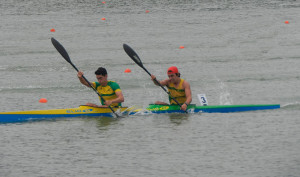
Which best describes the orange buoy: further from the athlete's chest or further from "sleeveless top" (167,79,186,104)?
"sleeveless top" (167,79,186,104)

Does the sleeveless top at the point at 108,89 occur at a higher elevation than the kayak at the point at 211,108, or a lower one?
higher

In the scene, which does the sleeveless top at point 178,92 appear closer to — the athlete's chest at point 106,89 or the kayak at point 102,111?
the kayak at point 102,111

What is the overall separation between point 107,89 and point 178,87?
1.66m

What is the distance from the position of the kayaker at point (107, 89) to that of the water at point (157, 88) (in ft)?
1.51

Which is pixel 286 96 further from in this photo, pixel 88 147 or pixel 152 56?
pixel 152 56

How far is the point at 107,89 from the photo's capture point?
49.8 feet

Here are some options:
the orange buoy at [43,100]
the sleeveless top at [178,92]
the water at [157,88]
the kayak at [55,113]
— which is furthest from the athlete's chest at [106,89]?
the orange buoy at [43,100]

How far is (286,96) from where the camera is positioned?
56.9ft

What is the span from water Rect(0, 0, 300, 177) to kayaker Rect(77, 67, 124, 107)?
462 mm

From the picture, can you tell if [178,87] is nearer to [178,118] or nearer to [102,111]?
[178,118]

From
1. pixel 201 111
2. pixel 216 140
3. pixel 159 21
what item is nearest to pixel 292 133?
pixel 216 140

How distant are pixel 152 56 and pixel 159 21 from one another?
9.11 meters

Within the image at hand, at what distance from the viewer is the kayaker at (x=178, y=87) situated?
1515cm

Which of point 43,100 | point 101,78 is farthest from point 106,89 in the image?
point 43,100
